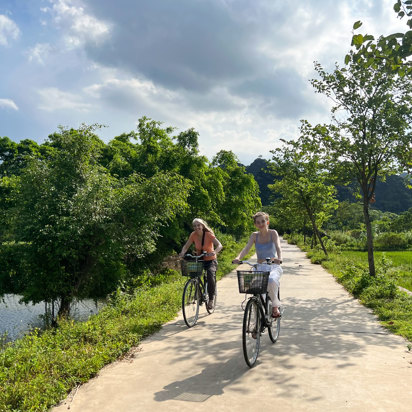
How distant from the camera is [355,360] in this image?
4.95 metres

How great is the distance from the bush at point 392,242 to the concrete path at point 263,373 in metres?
32.3

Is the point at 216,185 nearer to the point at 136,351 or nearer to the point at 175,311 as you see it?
the point at 175,311

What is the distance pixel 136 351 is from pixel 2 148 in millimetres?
49074

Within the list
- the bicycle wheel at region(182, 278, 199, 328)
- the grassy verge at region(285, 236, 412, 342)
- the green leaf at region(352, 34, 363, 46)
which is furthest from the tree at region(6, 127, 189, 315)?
the green leaf at region(352, 34, 363, 46)

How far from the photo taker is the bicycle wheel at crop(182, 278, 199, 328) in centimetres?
673

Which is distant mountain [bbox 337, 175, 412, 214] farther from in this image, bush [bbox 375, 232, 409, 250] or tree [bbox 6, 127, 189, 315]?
tree [bbox 6, 127, 189, 315]

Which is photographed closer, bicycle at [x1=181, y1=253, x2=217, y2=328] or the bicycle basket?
the bicycle basket

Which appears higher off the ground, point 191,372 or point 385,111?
point 385,111

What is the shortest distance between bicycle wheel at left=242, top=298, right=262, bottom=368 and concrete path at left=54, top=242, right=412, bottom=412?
170 mm

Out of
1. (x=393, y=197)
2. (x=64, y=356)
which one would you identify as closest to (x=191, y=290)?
(x=64, y=356)

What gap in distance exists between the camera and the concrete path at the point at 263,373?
371 centimetres

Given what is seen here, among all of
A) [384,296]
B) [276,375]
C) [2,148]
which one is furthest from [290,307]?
[2,148]

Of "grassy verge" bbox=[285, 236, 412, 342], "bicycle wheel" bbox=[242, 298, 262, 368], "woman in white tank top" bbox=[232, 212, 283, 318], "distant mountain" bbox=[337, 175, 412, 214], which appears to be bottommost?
"grassy verge" bbox=[285, 236, 412, 342]

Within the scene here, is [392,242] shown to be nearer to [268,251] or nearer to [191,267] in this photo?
[191,267]
